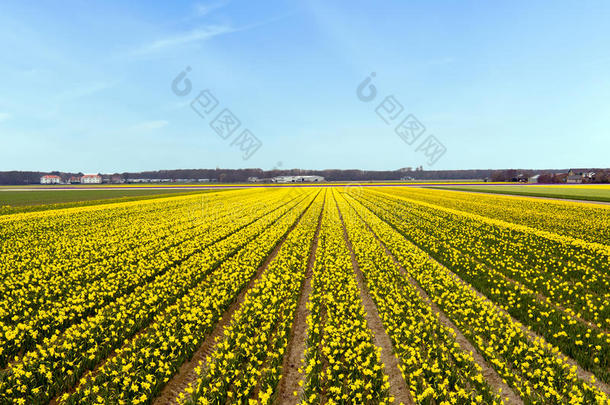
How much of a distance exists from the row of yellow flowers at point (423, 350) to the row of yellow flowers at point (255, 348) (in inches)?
111

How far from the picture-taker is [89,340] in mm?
6793

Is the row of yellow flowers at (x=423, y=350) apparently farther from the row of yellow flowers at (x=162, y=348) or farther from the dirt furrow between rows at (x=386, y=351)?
the row of yellow flowers at (x=162, y=348)

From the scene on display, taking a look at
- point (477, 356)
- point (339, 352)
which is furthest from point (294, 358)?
point (477, 356)

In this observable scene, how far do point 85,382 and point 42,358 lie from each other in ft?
4.48

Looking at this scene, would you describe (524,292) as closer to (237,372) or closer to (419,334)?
(419,334)

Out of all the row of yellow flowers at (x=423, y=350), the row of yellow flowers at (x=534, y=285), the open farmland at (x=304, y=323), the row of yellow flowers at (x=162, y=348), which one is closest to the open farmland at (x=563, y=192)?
the row of yellow flowers at (x=534, y=285)

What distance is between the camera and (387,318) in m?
8.23

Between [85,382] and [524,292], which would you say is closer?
[85,382]

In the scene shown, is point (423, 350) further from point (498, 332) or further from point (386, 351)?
point (498, 332)

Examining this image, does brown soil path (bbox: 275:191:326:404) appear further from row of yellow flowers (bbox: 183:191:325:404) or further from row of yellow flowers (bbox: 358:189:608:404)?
row of yellow flowers (bbox: 358:189:608:404)

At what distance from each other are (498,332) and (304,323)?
5.27m

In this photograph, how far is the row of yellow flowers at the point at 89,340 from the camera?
5.53 meters

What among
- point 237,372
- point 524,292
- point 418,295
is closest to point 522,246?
point 524,292

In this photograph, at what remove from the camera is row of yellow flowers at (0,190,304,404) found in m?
5.53
